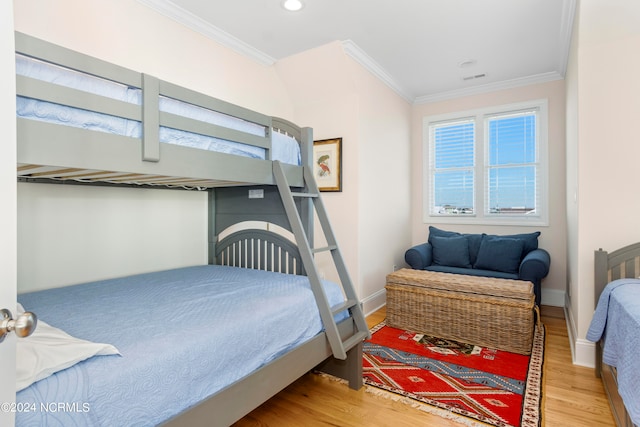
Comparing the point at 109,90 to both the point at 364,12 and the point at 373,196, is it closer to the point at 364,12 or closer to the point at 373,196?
the point at 364,12

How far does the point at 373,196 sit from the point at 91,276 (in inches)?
103

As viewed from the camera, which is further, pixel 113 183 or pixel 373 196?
pixel 373 196

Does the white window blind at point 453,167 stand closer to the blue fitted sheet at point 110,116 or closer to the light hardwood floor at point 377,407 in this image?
the light hardwood floor at point 377,407

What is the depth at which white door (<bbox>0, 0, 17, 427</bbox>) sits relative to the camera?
0.68m

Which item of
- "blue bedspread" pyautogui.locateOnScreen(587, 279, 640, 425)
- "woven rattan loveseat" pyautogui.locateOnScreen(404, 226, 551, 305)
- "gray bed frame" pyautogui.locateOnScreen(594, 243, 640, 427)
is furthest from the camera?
"woven rattan loveseat" pyautogui.locateOnScreen(404, 226, 551, 305)

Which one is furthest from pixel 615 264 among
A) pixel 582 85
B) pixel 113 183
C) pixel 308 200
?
pixel 113 183

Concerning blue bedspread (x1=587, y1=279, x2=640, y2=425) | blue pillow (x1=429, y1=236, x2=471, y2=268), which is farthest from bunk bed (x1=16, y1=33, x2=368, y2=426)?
blue pillow (x1=429, y1=236, x2=471, y2=268)

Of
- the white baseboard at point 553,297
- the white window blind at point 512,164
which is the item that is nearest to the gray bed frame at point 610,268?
the white baseboard at point 553,297

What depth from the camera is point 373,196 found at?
3.77 meters

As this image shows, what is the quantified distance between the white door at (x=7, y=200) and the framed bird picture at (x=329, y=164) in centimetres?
299

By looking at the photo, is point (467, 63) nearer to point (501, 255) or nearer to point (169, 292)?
point (501, 255)

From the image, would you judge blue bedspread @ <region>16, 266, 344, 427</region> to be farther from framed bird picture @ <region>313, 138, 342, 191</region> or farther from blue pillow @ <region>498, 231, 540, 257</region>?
blue pillow @ <region>498, 231, 540, 257</region>

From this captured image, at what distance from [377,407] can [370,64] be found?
10.1 ft

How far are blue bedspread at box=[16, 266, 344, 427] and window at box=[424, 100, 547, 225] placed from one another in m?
2.97
